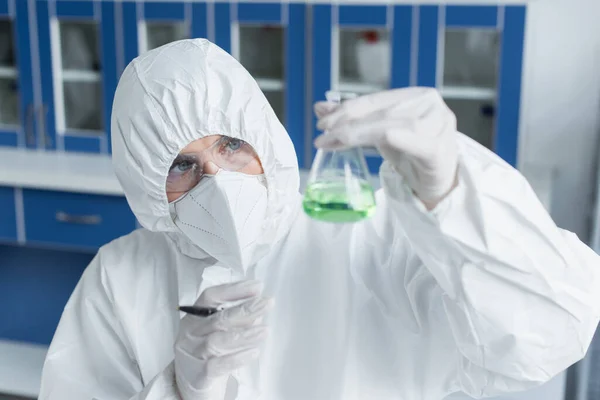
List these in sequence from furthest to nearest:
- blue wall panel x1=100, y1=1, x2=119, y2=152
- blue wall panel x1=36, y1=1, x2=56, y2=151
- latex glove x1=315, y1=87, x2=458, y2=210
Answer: blue wall panel x1=36, y1=1, x2=56, y2=151 → blue wall panel x1=100, y1=1, x2=119, y2=152 → latex glove x1=315, y1=87, x2=458, y2=210

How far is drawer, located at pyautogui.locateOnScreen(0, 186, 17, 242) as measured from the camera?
8.87 ft

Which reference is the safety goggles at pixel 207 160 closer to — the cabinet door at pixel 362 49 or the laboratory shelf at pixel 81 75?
the cabinet door at pixel 362 49

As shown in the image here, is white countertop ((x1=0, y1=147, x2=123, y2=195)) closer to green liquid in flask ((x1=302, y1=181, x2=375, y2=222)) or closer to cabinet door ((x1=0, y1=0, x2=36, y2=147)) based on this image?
cabinet door ((x1=0, y1=0, x2=36, y2=147))

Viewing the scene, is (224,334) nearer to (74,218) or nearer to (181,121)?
(181,121)

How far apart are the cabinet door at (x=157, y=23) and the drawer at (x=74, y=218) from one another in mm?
565

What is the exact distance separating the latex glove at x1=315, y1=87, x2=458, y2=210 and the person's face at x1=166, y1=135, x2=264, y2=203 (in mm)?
294

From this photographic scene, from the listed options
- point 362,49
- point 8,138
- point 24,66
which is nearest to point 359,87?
point 362,49

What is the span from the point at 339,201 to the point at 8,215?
2038mm

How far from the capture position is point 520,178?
39.5 inches

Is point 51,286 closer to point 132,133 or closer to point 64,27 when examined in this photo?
point 64,27

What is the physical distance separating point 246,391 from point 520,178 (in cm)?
61

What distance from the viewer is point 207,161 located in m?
1.19

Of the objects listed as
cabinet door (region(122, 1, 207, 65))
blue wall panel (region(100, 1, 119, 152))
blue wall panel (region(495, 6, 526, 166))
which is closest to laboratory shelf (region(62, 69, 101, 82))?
blue wall panel (region(100, 1, 119, 152))

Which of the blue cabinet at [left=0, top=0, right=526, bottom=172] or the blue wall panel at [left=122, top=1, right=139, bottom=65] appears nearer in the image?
the blue cabinet at [left=0, top=0, right=526, bottom=172]
